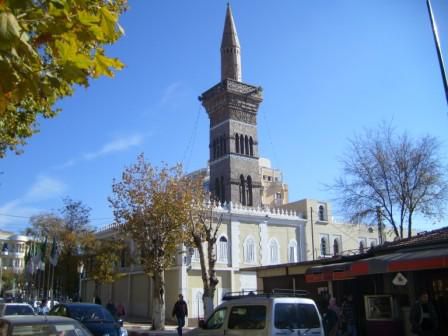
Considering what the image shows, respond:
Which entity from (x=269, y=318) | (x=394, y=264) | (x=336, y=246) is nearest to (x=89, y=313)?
(x=269, y=318)

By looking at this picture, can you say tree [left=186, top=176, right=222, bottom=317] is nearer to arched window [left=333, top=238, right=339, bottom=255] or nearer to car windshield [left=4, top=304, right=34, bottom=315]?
car windshield [left=4, top=304, right=34, bottom=315]

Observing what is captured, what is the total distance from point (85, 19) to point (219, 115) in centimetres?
5669

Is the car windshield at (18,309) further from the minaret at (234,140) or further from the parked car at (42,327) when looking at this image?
the minaret at (234,140)

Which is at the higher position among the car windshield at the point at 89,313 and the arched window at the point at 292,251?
the arched window at the point at 292,251

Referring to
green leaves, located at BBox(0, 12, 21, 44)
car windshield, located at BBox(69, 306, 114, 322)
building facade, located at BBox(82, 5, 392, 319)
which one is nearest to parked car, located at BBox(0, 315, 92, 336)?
green leaves, located at BBox(0, 12, 21, 44)

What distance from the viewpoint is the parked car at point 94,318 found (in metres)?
14.0

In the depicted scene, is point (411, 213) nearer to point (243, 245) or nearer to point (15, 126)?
point (243, 245)

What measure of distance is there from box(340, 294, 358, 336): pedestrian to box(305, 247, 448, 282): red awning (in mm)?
1101

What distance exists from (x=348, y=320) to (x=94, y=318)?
8.35m

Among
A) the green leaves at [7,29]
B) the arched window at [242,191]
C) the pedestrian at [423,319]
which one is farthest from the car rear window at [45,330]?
the arched window at [242,191]

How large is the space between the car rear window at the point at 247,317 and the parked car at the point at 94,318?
4.91 metres

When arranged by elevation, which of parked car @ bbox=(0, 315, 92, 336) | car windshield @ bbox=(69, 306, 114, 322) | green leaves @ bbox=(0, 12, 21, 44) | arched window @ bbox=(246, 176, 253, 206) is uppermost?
arched window @ bbox=(246, 176, 253, 206)

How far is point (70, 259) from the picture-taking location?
44.1m

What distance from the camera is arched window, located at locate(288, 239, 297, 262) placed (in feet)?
149
